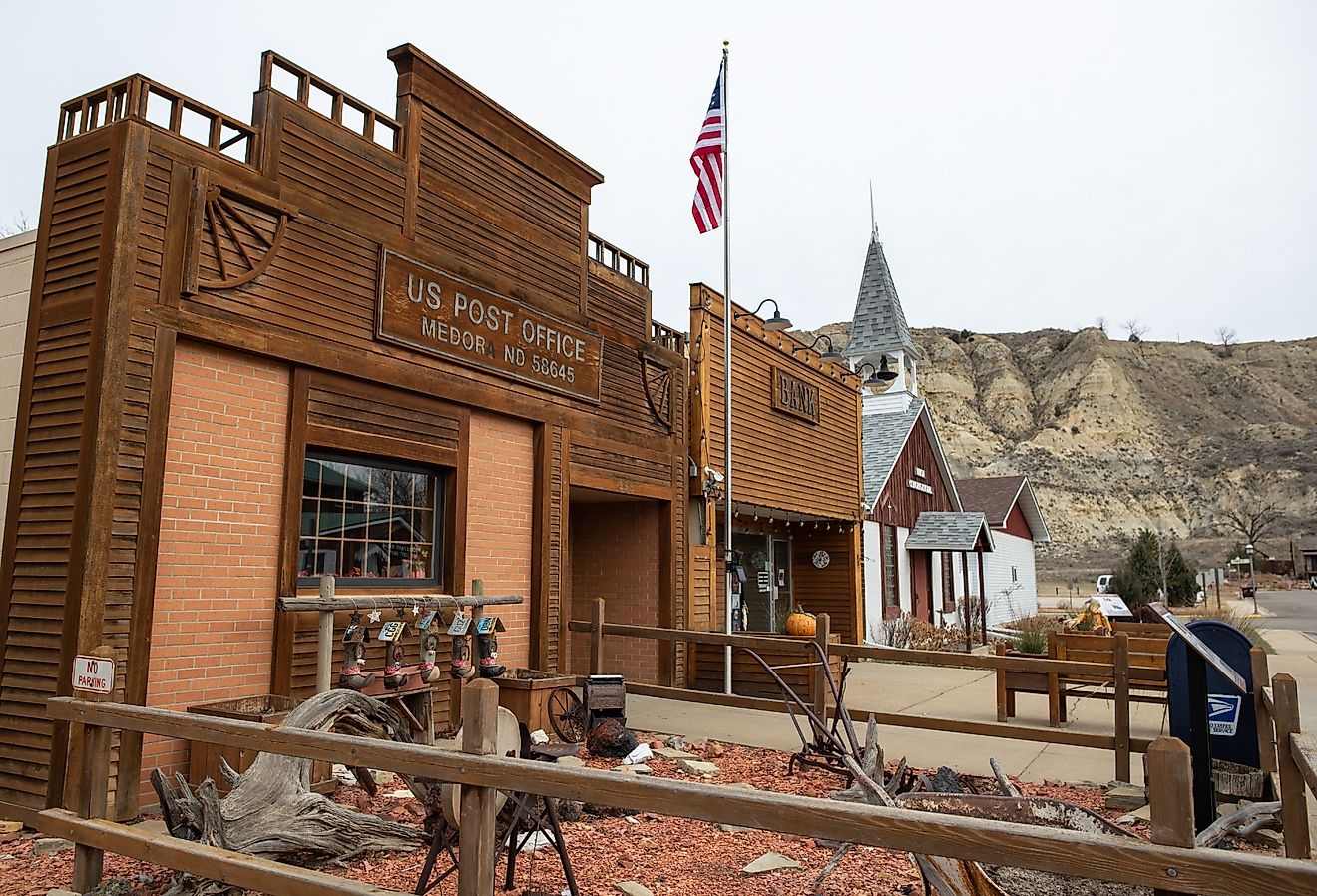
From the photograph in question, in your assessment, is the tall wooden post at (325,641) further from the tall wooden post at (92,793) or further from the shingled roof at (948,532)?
the shingled roof at (948,532)

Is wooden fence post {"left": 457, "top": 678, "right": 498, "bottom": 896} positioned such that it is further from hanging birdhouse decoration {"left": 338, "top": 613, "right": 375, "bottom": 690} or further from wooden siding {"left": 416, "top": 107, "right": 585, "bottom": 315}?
wooden siding {"left": 416, "top": 107, "right": 585, "bottom": 315}

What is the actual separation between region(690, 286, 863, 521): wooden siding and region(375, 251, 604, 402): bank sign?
2.90m

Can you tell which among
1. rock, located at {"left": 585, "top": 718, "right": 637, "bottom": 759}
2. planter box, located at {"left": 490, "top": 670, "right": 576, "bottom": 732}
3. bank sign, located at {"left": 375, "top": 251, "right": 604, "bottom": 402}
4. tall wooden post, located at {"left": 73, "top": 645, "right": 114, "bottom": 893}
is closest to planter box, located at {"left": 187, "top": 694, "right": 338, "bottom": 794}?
tall wooden post, located at {"left": 73, "top": 645, "right": 114, "bottom": 893}

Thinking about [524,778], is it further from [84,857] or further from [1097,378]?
[1097,378]

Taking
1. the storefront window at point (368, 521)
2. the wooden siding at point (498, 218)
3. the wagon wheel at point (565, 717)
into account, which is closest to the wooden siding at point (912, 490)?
the wooden siding at point (498, 218)

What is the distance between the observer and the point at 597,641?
974 centimetres

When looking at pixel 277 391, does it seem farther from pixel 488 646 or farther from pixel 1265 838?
pixel 1265 838

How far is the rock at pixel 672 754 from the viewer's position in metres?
8.15

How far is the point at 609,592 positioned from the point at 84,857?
8485mm

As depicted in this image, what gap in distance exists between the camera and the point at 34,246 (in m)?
6.77

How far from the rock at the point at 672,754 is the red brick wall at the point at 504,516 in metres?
2.08

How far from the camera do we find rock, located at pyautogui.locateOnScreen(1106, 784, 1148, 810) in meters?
6.66

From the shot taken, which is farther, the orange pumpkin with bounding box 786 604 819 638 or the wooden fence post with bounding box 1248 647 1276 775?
the orange pumpkin with bounding box 786 604 819 638

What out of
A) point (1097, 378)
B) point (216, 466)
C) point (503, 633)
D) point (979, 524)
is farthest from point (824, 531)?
point (1097, 378)
